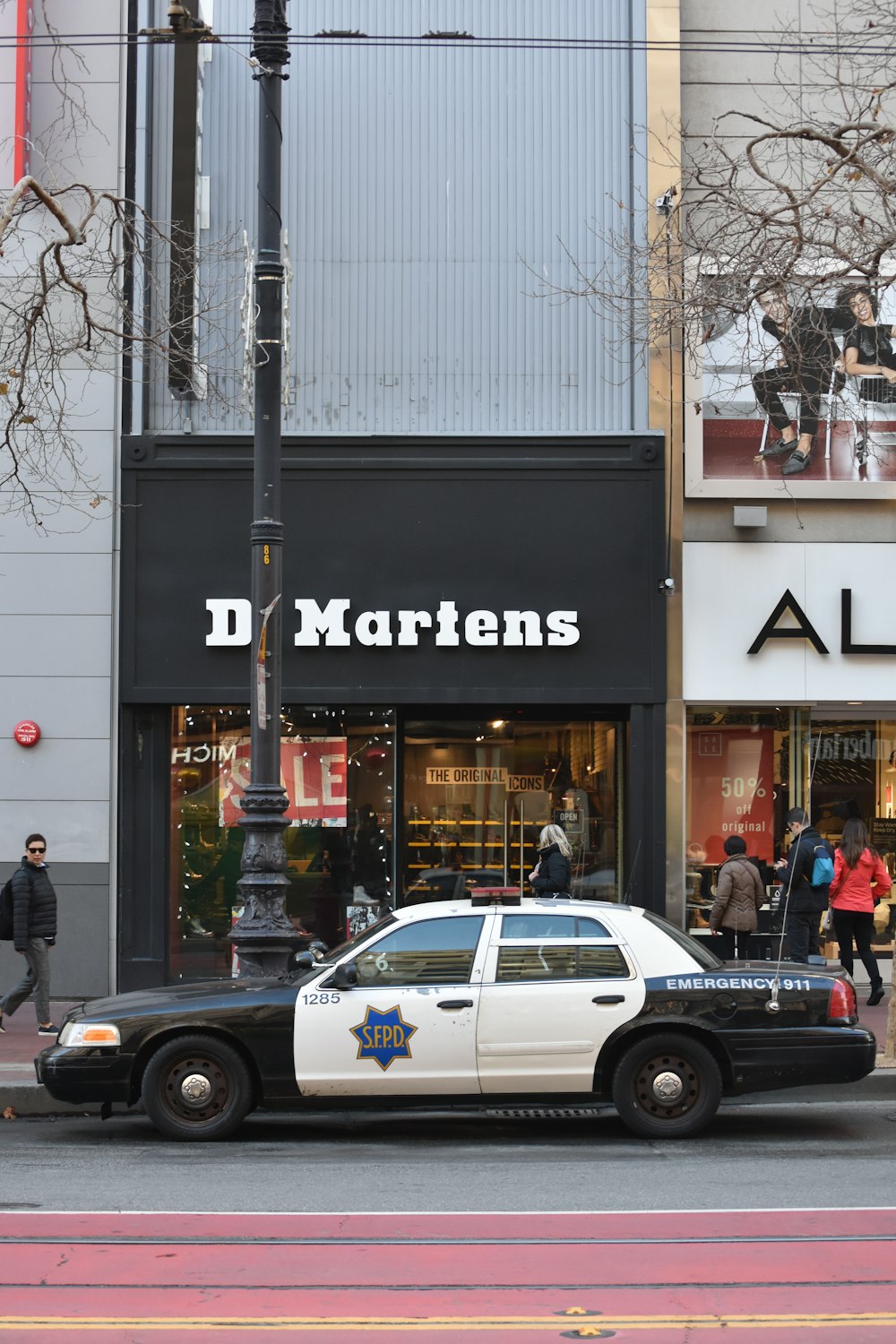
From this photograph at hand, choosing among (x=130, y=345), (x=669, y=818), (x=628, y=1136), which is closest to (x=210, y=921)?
(x=669, y=818)

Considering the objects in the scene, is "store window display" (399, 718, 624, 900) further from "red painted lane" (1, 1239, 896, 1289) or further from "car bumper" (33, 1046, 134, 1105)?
"red painted lane" (1, 1239, 896, 1289)

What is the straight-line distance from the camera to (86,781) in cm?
1501

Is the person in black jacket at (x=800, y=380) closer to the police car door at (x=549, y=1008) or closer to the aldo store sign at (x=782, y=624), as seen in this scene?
the aldo store sign at (x=782, y=624)

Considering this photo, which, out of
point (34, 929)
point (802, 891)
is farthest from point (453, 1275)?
point (802, 891)

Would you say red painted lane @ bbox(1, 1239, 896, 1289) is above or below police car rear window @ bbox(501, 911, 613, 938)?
below

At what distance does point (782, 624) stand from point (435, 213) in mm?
5594

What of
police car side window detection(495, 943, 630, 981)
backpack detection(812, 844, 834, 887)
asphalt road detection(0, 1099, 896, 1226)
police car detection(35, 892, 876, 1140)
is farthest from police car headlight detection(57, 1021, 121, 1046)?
backpack detection(812, 844, 834, 887)

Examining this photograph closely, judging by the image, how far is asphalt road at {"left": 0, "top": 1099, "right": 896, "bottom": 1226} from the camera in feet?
24.3

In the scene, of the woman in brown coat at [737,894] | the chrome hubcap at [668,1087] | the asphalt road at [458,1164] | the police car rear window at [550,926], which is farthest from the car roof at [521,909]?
the woman in brown coat at [737,894]

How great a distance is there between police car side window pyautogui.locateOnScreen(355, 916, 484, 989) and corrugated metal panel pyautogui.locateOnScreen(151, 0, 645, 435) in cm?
738

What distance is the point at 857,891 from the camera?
45.9ft

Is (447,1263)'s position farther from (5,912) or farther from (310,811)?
(310,811)

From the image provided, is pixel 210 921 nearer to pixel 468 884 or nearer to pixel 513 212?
pixel 468 884

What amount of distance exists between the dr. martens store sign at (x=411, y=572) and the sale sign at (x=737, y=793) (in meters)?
1.21
